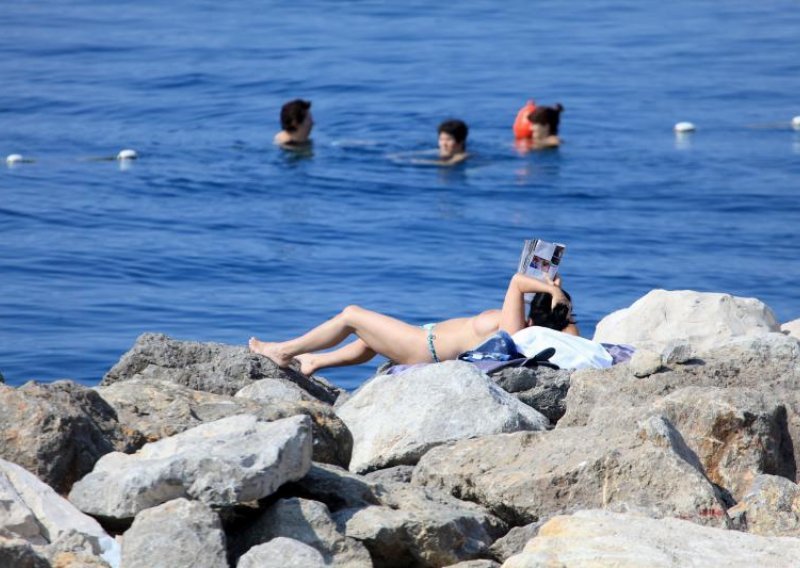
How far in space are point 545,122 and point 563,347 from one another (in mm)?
11370

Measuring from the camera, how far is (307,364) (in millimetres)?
8273

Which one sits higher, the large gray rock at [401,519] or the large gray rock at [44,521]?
the large gray rock at [44,521]

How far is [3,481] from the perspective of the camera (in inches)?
181

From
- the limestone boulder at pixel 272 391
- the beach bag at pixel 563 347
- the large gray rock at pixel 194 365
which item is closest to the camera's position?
the limestone boulder at pixel 272 391

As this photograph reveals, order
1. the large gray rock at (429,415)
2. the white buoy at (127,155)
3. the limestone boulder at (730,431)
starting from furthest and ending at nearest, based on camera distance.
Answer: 1. the white buoy at (127,155)
2. the large gray rock at (429,415)
3. the limestone boulder at (730,431)

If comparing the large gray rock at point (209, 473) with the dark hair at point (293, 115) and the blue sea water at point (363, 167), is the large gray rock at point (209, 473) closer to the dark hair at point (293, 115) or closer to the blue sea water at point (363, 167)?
the blue sea water at point (363, 167)

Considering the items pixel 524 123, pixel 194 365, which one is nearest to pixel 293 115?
pixel 524 123

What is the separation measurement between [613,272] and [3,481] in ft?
32.8

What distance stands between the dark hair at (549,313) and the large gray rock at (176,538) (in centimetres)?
403

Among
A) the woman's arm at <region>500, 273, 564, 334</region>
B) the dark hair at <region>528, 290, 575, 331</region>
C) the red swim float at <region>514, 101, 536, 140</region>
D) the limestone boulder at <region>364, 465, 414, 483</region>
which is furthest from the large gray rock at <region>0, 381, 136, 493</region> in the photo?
the red swim float at <region>514, 101, 536, 140</region>

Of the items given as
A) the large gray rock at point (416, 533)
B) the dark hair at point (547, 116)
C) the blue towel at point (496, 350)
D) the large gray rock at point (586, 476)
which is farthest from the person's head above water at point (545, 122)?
the large gray rock at point (416, 533)

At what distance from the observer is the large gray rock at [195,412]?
18.0ft

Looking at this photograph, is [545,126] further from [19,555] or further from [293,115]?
[19,555]

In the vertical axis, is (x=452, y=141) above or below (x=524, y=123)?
below
